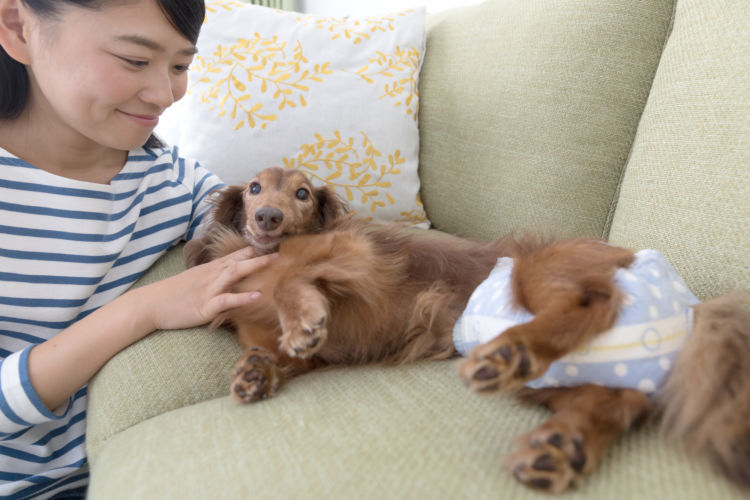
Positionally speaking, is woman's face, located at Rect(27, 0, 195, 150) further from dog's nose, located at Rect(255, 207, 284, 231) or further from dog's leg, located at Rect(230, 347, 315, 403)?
dog's leg, located at Rect(230, 347, 315, 403)

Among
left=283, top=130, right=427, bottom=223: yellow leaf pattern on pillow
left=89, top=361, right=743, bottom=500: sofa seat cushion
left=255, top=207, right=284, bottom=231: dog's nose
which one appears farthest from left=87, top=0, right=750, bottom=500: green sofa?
left=255, top=207, right=284, bottom=231: dog's nose

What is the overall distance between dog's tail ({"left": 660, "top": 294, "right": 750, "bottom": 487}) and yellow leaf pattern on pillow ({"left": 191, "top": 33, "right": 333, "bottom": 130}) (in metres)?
1.59

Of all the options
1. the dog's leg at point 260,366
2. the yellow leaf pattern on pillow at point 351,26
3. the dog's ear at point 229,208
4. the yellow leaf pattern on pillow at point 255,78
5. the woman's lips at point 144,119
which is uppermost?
the yellow leaf pattern on pillow at point 351,26

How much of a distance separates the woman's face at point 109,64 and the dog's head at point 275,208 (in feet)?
1.07

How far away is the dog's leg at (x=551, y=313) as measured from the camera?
82 centimetres

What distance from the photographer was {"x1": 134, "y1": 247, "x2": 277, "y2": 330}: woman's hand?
4.27 feet

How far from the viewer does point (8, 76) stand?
141 cm

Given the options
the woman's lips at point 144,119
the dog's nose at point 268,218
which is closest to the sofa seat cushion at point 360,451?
the dog's nose at point 268,218

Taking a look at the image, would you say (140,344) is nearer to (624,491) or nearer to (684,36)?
(624,491)

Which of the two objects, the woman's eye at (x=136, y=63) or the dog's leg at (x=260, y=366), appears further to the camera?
the woman's eye at (x=136, y=63)

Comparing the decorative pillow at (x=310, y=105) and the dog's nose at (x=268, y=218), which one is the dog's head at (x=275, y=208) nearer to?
the dog's nose at (x=268, y=218)

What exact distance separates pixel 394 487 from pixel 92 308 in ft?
3.88

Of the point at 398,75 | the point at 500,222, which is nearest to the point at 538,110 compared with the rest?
the point at 500,222

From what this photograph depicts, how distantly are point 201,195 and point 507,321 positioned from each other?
1276 mm
